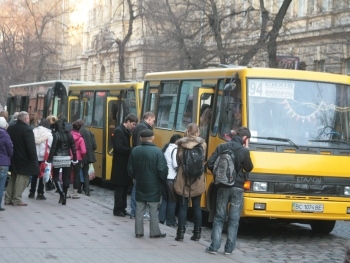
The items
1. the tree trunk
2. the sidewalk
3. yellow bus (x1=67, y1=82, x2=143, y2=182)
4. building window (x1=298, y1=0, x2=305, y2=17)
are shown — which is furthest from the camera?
building window (x1=298, y1=0, x2=305, y2=17)

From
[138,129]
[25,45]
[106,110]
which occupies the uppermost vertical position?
[25,45]

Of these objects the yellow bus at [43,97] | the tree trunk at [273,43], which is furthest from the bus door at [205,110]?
the tree trunk at [273,43]

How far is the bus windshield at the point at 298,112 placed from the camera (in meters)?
15.1

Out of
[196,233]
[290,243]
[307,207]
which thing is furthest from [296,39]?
[196,233]

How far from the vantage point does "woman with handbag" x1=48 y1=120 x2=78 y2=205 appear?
18.4m

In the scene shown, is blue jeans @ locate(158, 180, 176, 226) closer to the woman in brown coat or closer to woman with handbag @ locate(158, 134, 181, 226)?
woman with handbag @ locate(158, 134, 181, 226)

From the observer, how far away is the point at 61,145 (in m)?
18.5

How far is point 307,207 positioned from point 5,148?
5520 mm

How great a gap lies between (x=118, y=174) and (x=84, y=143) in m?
4.43

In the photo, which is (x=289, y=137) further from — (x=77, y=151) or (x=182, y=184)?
(x=77, y=151)

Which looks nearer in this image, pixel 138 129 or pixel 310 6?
pixel 138 129

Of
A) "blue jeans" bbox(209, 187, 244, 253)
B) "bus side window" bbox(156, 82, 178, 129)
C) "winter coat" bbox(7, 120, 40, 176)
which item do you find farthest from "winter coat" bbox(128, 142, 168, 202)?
"bus side window" bbox(156, 82, 178, 129)

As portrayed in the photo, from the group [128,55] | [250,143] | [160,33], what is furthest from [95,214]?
[128,55]

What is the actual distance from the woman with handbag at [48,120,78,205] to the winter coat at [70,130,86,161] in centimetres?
185
